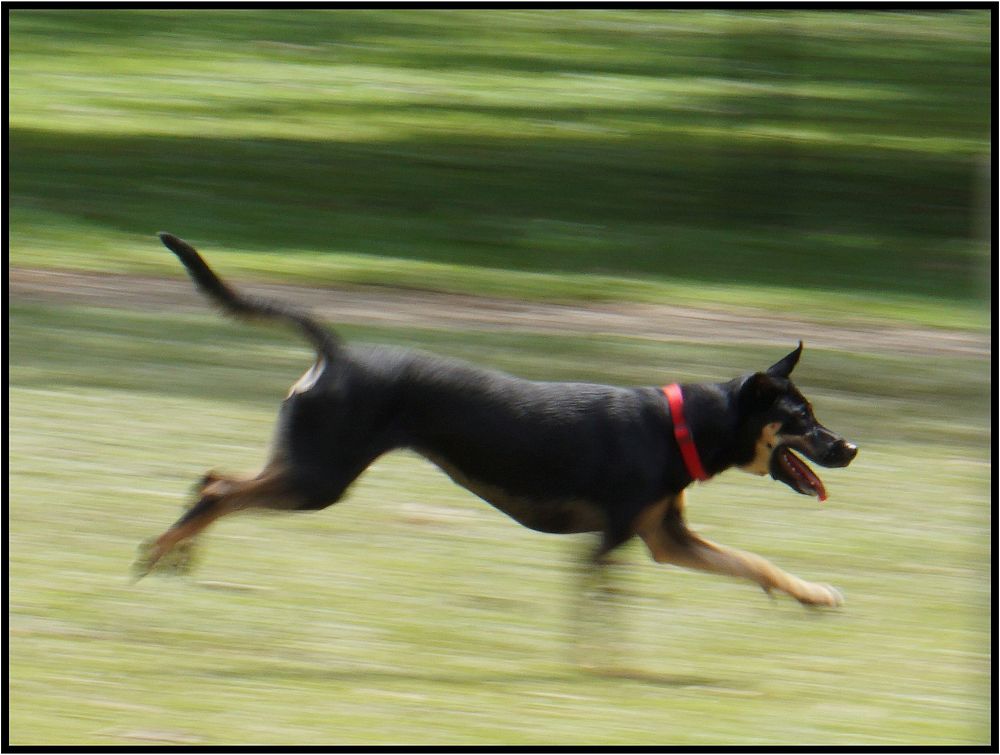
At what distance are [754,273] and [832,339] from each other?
6.20 ft

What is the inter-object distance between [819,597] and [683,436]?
801mm

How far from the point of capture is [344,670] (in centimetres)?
486

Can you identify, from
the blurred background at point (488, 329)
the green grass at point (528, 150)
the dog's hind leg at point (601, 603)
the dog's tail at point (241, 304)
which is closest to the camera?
the blurred background at point (488, 329)

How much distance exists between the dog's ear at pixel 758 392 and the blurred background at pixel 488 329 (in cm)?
81

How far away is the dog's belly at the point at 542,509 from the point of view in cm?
519

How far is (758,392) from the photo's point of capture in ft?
17.1

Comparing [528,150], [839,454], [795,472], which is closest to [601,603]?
[795,472]

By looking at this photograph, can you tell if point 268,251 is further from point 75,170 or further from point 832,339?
point 832,339

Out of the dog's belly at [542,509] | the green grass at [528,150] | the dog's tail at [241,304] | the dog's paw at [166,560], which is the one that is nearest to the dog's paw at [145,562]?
the dog's paw at [166,560]

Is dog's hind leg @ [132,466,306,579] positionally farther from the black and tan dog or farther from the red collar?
the red collar

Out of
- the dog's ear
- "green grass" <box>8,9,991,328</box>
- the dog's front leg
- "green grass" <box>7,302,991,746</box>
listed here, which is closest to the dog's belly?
the dog's front leg

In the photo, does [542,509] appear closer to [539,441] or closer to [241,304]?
[539,441]

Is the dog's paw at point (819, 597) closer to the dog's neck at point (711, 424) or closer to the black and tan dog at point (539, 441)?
the black and tan dog at point (539, 441)

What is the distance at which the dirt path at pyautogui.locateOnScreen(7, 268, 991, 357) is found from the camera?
9.88m
